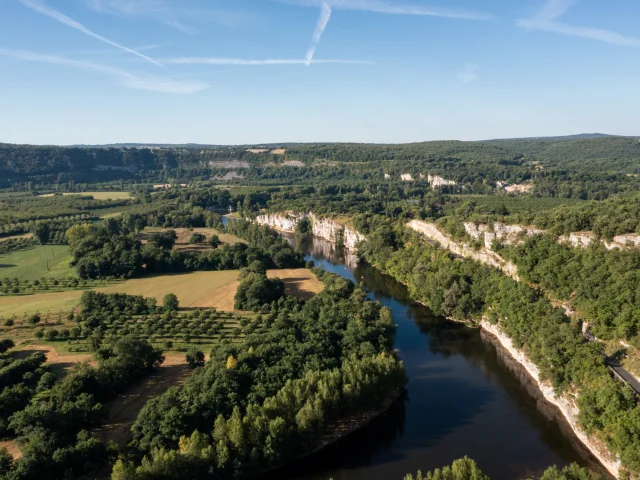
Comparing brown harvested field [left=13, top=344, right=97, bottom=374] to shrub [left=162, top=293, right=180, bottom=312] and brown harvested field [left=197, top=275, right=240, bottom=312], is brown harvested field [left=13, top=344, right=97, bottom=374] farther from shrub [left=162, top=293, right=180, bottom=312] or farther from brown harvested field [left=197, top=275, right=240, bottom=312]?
brown harvested field [left=197, top=275, right=240, bottom=312]

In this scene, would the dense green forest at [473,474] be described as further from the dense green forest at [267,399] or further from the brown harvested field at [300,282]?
the brown harvested field at [300,282]

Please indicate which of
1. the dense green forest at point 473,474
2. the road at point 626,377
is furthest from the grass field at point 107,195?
the road at point 626,377

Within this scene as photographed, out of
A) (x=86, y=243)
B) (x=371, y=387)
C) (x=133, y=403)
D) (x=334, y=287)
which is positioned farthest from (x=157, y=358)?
(x=86, y=243)

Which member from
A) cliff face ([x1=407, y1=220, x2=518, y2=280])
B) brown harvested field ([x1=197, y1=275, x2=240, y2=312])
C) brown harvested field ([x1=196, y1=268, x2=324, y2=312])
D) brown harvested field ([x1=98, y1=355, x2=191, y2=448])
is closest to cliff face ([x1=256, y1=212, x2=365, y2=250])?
cliff face ([x1=407, y1=220, x2=518, y2=280])

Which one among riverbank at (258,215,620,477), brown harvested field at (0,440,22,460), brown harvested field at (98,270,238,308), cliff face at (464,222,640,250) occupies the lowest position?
riverbank at (258,215,620,477)

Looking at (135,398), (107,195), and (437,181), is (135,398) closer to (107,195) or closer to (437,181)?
(107,195)

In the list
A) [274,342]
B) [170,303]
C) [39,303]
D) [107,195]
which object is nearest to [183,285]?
[170,303]

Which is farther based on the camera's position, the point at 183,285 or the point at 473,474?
the point at 183,285
